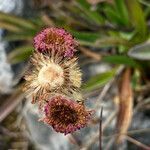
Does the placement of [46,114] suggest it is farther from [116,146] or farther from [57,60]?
[116,146]

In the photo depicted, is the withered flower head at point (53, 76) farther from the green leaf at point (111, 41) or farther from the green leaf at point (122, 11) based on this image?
the green leaf at point (122, 11)

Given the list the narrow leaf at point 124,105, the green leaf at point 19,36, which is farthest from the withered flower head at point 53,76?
the green leaf at point 19,36

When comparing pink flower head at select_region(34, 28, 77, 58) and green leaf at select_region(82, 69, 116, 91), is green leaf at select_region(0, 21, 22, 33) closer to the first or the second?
green leaf at select_region(82, 69, 116, 91)

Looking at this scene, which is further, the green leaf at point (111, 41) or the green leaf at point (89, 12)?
the green leaf at point (89, 12)

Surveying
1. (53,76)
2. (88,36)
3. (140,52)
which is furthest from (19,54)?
(53,76)

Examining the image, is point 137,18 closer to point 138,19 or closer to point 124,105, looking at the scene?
point 138,19

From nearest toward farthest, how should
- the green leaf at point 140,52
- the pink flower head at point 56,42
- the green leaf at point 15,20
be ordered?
the pink flower head at point 56,42 < the green leaf at point 140,52 < the green leaf at point 15,20
